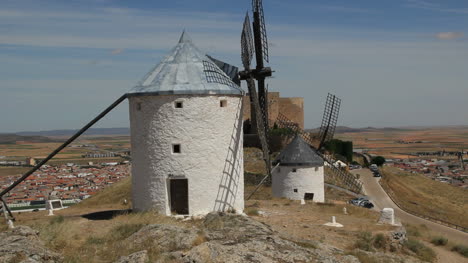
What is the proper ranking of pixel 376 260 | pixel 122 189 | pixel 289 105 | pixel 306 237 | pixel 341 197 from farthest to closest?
1. pixel 289 105
2. pixel 341 197
3. pixel 122 189
4. pixel 306 237
5. pixel 376 260

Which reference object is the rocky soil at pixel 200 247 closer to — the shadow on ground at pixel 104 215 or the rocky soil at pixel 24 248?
the rocky soil at pixel 24 248

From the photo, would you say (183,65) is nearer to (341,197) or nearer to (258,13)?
(258,13)

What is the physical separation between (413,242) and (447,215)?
18.7 metres

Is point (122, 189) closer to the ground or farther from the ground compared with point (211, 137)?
closer to the ground

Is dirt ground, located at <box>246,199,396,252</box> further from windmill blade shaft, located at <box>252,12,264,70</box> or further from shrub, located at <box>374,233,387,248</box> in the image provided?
windmill blade shaft, located at <box>252,12,264,70</box>

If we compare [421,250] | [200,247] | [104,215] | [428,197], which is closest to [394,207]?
[428,197]

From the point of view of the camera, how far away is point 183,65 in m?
16.0

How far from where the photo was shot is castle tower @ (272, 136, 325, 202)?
22547 mm

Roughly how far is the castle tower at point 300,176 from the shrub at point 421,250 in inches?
303

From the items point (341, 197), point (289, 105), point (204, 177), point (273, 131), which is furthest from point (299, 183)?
point (289, 105)

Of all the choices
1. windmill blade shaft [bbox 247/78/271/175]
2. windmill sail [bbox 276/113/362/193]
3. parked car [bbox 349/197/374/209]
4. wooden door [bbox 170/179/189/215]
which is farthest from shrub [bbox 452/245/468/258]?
windmill sail [bbox 276/113/362/193]

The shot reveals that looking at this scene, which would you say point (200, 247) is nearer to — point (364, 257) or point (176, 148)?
point (364, 257)

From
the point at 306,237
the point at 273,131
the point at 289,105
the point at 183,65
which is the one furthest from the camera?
the point at 289,105

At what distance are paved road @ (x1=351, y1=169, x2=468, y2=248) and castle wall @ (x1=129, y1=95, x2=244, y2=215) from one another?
29.2 feet
